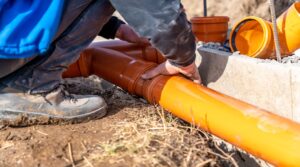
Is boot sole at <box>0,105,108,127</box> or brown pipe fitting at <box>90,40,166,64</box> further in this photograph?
brown pipe fitting at <box>90,40,166,64</box>

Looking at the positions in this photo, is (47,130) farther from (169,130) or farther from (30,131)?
(169,130)

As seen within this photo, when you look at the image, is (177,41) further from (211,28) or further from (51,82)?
(211,28)

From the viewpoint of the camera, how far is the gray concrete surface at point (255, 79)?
79.7 inches

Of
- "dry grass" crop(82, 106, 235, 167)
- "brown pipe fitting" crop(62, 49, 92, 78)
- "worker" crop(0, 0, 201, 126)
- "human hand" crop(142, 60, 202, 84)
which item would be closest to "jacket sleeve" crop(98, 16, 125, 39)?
"brown pipe fitting" crop(62, 49, 92, 78)

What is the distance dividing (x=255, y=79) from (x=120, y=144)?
30.9 inches

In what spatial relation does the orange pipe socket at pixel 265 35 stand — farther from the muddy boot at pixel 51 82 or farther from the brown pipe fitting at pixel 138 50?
the muddy boot at pixel 51 82

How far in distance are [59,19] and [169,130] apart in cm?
64

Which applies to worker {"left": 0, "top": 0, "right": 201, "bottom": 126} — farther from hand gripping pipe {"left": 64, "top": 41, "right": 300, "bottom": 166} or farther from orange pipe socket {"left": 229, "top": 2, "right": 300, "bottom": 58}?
orange pipe socket {"left": 229, "top": 2, "right": 300, "bottom": 58}

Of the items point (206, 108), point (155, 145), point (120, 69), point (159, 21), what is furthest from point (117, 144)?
point (120, 69)

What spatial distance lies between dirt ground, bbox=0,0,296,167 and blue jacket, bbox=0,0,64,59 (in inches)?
14.0

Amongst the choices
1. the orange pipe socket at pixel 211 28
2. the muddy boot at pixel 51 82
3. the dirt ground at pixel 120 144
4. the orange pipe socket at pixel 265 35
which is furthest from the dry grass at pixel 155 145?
the orange pipe socket at pixel 211 28

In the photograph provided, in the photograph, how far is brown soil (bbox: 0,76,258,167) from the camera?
65.6 inches

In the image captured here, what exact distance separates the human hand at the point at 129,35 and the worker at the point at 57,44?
0.49 m

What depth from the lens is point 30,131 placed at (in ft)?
6.41
